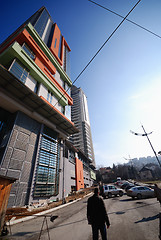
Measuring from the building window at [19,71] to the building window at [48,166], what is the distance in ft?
28.5

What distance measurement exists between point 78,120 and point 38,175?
7400 cm

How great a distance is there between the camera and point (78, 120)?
87.6m

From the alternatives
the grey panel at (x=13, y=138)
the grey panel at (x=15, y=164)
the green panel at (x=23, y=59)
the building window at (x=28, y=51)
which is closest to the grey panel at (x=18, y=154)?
the grey panel at (x=15, y=164)

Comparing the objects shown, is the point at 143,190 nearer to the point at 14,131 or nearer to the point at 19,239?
the point at 19,239

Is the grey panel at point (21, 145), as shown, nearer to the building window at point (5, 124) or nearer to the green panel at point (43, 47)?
the building window at point (5, 124)

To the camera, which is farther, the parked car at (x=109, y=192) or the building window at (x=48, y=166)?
the parked car at (x=109, y=192)

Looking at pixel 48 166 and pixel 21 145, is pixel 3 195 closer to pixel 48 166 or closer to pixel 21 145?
pixel 21 145

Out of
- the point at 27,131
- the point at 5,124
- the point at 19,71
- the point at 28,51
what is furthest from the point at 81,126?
the point at 19,71

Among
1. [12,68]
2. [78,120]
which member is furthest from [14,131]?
[78,120]

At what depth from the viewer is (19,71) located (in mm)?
15344

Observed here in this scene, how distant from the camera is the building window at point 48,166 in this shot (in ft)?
46.5

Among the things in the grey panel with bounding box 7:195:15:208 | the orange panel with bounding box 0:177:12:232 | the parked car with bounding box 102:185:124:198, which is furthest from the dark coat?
the parked car with bounding box 102:185:124:198

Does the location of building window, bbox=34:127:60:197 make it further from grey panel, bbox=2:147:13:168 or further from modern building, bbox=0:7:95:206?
grey panel, bbox=2:147:13:168

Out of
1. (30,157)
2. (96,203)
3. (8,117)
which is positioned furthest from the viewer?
(8,117)
